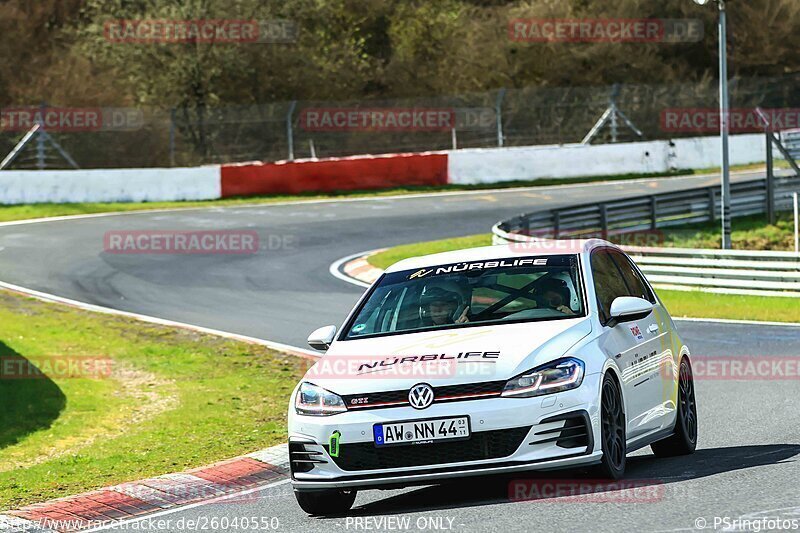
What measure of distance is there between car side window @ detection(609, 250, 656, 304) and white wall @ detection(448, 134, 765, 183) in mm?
30289

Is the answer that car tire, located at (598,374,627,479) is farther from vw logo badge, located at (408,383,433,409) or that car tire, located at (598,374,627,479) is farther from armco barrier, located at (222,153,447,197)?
armco barrier, located at (222,153,447,197)

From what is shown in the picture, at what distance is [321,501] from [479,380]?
127cm

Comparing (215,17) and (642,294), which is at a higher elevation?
(215,17)

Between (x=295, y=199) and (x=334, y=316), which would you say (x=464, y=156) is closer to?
(x=295, y=199)

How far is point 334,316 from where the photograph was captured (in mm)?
20094

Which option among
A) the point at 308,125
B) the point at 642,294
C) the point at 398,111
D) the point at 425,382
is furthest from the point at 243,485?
the point at 398,111

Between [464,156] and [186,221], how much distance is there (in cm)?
1071

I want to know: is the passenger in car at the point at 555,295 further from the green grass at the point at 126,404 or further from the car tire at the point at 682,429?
the green grass at the point at 126,404

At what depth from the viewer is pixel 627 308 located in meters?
8.56
